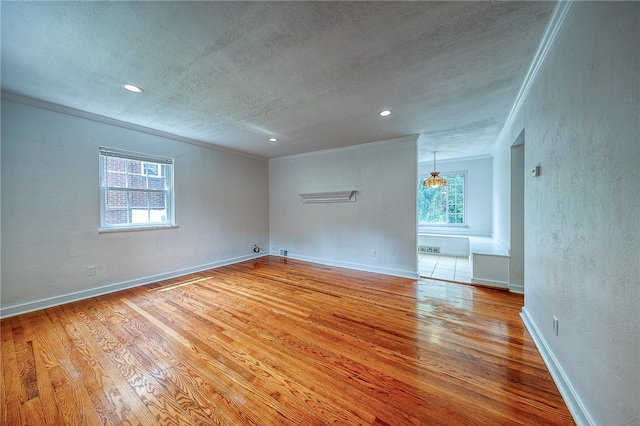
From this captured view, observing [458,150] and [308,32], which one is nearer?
[308,32]

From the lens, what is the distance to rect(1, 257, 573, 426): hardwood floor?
1351 millimetres

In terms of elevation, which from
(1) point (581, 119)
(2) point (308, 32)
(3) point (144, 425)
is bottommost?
(3) point (144, 425)

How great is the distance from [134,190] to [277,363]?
3.45 m

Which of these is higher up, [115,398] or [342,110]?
[342,110]

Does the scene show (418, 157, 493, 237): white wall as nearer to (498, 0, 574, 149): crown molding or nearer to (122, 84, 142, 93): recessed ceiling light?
(498, 0, 574, 149): crown molding

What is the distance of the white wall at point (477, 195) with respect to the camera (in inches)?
223

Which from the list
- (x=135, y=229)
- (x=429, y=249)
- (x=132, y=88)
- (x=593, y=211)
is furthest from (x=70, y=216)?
(x=429, y=249)

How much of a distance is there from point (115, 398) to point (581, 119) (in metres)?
3.34

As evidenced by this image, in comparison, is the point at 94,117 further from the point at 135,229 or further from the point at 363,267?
the point at 363,267

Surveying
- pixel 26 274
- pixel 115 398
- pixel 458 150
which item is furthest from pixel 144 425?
pixel 458 150

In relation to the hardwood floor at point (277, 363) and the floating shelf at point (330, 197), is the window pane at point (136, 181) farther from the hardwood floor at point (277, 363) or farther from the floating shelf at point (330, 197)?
the floating shelf at point (330, 197)

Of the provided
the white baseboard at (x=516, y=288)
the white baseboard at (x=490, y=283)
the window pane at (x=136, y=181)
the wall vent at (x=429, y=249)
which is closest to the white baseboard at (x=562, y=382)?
the white baseboard at (x=516, y=288)

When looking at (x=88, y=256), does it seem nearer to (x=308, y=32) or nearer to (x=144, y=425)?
(x=144, y=425)

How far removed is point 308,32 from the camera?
1.59 m
